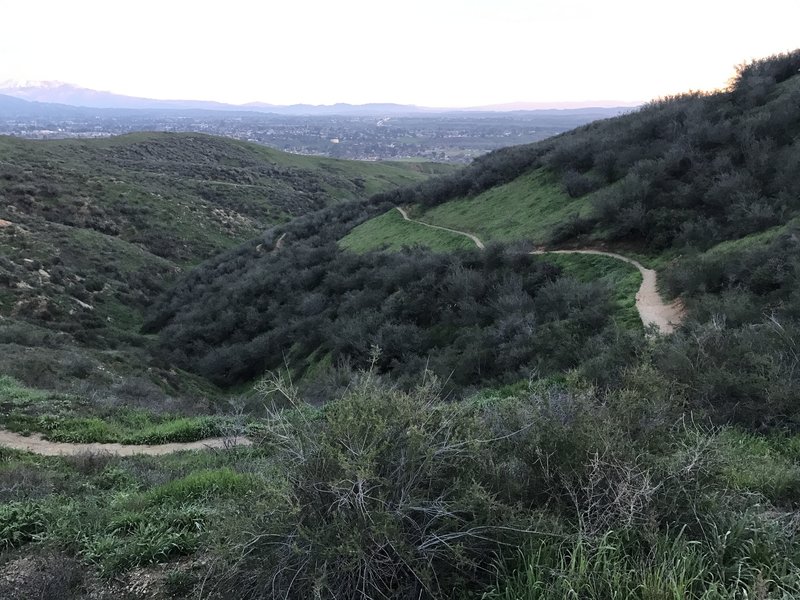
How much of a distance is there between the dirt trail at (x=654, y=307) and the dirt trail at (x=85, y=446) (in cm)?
905

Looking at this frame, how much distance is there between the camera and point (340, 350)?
17859mm

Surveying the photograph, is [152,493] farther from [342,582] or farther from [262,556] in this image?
[342,582]

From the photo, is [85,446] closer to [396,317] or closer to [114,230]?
[396,317]

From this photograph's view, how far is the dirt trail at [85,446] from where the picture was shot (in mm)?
8758


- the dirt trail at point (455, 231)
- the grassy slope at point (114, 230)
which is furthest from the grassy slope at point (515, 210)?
the grassy slope at point (114, 230)

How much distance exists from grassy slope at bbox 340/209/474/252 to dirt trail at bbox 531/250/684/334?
8951 millimetres

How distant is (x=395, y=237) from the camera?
2822 cm

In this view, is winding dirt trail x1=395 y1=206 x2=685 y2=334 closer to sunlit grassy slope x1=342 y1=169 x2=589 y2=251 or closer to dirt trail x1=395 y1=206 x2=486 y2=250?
sunlit grassy slope x1=342 y1=169 x2=589 y2=251

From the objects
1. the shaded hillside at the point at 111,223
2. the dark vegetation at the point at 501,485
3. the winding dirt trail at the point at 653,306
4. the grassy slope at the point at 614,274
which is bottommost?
the shaded hillside at the point at 111,223

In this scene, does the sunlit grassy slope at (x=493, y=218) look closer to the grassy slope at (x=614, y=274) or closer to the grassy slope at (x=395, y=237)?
the grassy slope at (x=395, y=237)

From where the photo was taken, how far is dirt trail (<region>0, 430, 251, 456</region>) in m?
8.76

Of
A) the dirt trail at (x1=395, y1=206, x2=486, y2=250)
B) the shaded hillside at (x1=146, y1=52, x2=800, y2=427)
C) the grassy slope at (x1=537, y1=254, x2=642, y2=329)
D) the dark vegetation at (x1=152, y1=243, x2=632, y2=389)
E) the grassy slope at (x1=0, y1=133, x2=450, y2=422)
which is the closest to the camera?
the shaded hillside at (x1=146, y1=52, x2=800, y2=427)

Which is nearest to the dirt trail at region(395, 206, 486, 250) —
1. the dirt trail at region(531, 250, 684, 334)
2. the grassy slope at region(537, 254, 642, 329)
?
the grassy slope at region(537, 254, 642, 329)

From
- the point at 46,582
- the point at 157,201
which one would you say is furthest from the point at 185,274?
A: the point at 46,582
